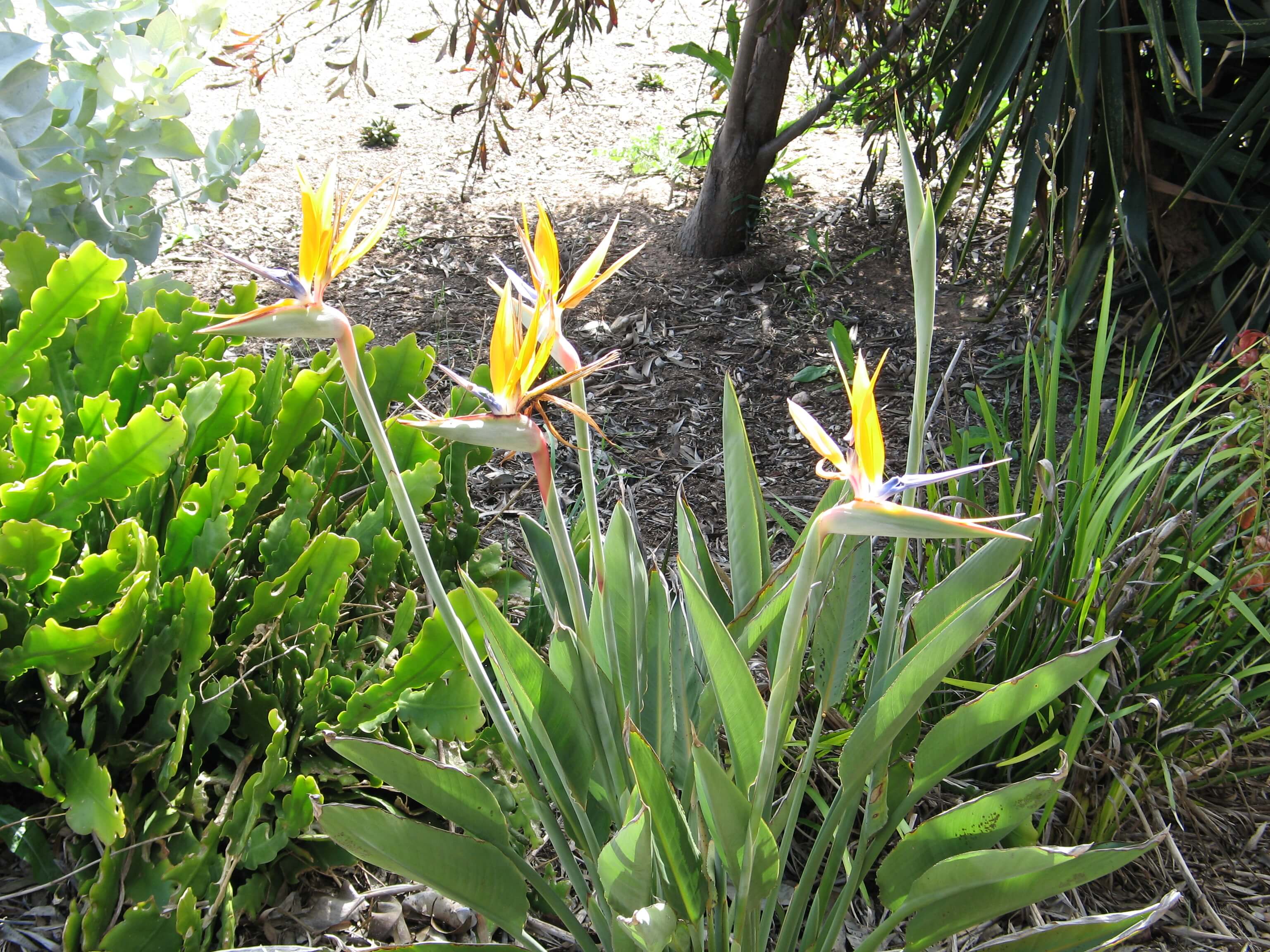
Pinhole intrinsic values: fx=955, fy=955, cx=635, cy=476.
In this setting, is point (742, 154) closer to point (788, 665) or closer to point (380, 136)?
point (380, 136)

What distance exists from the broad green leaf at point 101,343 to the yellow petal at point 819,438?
130cm

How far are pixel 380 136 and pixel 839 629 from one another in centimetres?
339

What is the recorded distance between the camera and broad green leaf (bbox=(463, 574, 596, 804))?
93 cm

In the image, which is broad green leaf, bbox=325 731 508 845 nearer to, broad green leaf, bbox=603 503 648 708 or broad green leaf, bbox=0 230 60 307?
broad green leaf, bbox=603 503 648 708

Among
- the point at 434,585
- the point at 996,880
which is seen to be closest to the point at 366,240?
the point at 434,585

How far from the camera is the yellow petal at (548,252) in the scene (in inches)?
29.6

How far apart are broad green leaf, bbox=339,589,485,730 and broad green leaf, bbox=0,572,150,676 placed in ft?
0.89

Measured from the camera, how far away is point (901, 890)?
94cm

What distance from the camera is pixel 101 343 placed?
5.11ft

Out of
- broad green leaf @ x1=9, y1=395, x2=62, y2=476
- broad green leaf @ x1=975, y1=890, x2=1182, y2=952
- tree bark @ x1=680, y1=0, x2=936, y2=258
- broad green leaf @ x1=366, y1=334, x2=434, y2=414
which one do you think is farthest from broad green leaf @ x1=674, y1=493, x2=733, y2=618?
tree bark @ x1=680, y1=0, x2=936, y2=258

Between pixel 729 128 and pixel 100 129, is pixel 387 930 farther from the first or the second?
pixel 729 128

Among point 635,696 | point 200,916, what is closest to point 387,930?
point 200,916

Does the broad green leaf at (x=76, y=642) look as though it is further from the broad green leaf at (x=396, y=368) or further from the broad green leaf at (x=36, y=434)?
the broad green leaf at (x=396, y=368)

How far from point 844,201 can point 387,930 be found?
2.88 m
